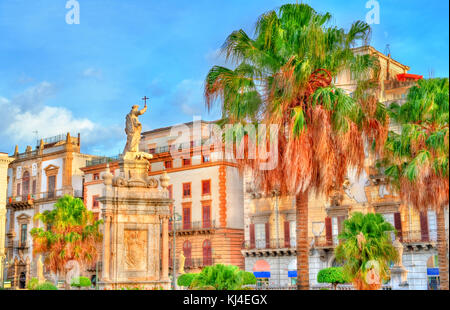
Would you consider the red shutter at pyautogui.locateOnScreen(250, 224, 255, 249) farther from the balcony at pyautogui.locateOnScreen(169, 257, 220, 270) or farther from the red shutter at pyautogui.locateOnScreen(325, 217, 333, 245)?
the red shutter at pyautogui.locateOnScreen(325, 217, 333, 245)

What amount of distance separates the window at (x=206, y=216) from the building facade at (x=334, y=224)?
11.2 ft

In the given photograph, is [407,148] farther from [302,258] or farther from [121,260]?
[121,260]

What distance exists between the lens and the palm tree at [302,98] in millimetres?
16281

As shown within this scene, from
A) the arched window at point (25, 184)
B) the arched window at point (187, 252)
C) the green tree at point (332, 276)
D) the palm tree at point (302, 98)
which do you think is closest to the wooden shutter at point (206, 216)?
the arched window at point (187, 252)

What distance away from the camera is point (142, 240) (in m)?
19.8

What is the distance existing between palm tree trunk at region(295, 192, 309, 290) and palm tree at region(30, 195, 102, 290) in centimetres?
3148

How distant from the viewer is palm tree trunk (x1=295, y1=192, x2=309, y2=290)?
16.2 metres

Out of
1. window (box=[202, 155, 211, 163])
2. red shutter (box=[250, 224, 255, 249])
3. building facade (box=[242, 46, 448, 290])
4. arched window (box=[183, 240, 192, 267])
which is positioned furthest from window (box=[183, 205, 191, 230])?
red shutter (box=[250, 224, 255, 249])

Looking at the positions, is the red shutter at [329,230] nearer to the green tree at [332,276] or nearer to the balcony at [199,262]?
the green tree at [332,276]

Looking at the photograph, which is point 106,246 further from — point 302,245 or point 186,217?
point 186,217

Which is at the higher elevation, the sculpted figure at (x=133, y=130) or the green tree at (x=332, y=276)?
the sculpted figure at (x=133, y=130)

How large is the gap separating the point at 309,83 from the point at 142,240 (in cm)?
734
